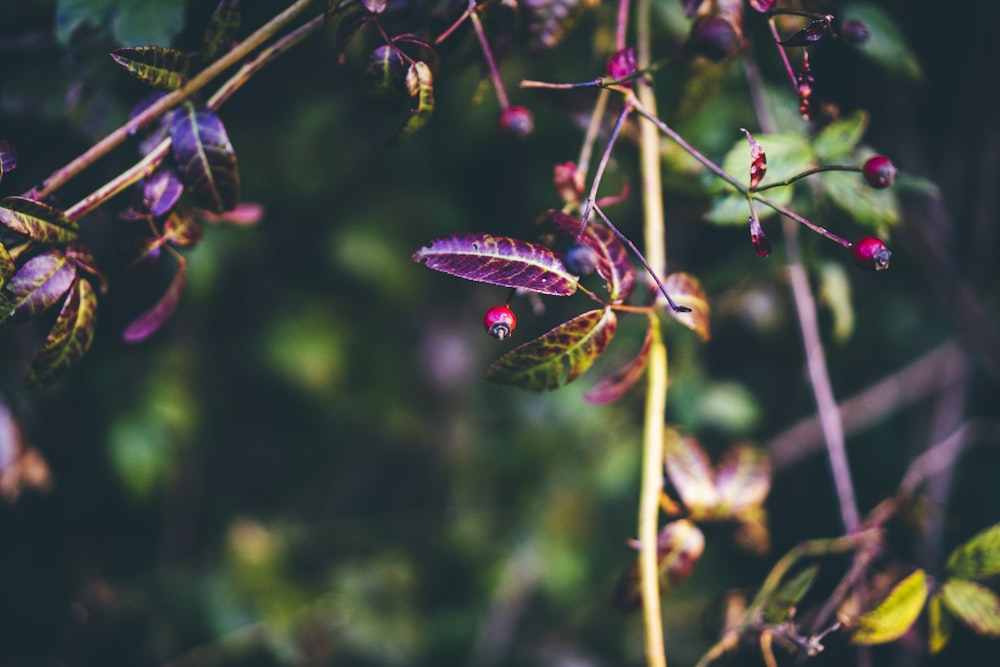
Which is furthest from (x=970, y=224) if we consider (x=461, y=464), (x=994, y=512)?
(x=461, y=464)

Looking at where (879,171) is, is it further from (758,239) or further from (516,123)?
(516,123)

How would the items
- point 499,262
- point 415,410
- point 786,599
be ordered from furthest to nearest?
1. point 415,410
2. point 786,599
3. point 499,262

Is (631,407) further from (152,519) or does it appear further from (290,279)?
(152,519)

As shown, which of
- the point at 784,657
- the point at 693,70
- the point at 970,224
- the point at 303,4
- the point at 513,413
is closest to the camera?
the point at 303,4

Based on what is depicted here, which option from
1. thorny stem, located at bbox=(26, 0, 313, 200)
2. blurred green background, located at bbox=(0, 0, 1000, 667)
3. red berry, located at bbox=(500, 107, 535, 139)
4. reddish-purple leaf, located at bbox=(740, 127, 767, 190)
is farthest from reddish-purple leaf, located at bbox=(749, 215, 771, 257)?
blurred green background, located at bbox=(0, 0, 1000, 667)

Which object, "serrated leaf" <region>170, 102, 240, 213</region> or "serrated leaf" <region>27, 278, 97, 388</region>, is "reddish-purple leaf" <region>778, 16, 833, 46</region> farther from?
"serrated leaf" <region>27, 278, 97, 388</region>

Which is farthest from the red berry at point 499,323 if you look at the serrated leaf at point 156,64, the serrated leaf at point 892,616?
the serrated leaf at point 892,616

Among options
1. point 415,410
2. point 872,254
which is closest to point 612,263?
point 872,254
